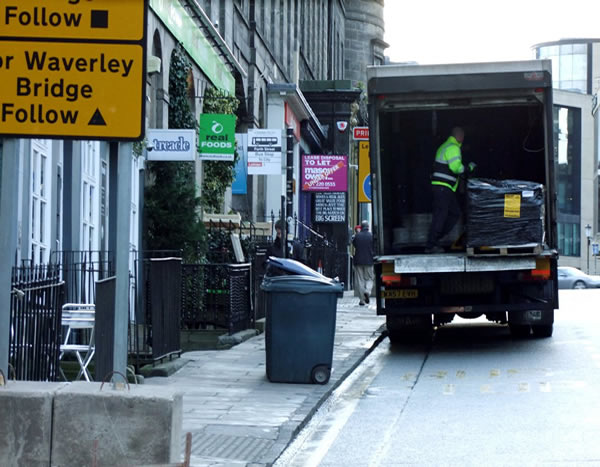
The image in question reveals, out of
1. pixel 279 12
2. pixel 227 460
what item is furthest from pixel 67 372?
pixel 279 12

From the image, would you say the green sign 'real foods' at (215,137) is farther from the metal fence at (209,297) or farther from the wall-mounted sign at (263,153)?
the metal fence at (209,297)

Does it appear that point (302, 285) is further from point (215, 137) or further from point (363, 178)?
point (363, 178)

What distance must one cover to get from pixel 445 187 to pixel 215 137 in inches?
277

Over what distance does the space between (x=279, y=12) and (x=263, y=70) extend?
409 centimetres

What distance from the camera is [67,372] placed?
1286 centimetres

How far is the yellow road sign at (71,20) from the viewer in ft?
23.3

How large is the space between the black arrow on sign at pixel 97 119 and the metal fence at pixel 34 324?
2.17m

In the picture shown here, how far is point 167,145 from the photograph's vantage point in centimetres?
2048

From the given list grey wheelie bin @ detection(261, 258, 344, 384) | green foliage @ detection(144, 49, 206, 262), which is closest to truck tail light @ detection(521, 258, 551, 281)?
grey wheelie bin @ detection(261, 258, 344, 384)

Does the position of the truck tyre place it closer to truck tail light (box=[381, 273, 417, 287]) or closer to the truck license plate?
the truck license plate

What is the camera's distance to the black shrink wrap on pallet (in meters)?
16.2

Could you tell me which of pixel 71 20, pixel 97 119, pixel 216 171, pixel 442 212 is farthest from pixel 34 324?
pixel 216 171

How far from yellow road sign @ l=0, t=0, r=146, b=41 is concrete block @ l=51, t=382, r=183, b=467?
6.78ft

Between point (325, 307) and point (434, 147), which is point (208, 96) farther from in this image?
point (325, 307)
